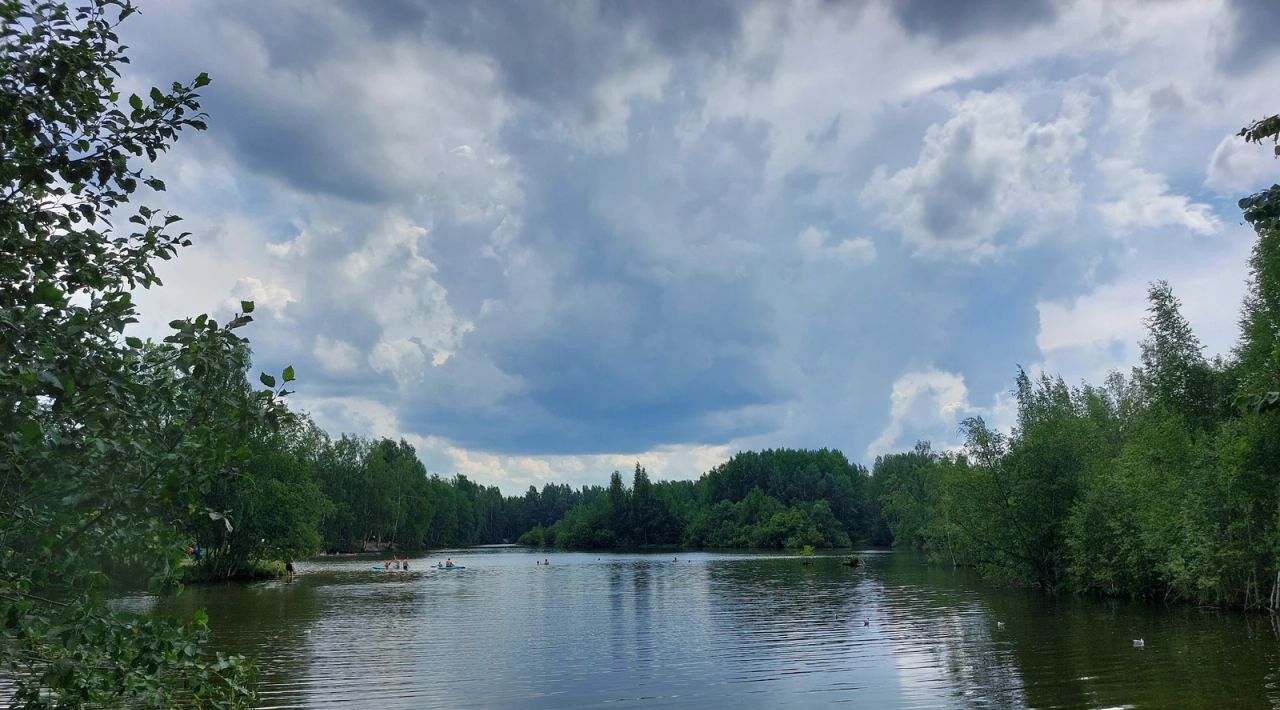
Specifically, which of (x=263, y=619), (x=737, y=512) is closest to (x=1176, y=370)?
(x=263, y=619)

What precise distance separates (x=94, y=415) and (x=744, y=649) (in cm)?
2668

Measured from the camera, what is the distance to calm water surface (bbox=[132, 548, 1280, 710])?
21.2 meters

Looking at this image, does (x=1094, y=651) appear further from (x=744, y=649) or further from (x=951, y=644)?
(x=744, y=649)

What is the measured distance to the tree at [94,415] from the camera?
6.06 m

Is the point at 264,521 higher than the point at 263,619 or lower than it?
higher

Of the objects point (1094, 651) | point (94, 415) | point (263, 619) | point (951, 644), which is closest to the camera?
point (94, 415)

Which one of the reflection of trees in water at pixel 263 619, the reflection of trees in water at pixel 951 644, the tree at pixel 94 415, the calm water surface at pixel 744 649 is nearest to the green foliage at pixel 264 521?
the reflection of trees in water at pixel 263 619

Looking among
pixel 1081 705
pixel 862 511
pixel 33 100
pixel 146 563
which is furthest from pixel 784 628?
pixel 862 511

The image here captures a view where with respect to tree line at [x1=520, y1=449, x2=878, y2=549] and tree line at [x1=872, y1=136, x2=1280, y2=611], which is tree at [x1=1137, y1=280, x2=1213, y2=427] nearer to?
tree line at [x1=872, y1=136, x2=1280, y2=611]

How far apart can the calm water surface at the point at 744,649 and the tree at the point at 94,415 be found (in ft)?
51.1

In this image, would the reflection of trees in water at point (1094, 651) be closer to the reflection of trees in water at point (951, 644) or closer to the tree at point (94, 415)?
the reflection of trees in water at point (951, 644)

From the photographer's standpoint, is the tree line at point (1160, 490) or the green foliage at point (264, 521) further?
the green foliage at point (264, 521)

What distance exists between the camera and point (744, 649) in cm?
2933

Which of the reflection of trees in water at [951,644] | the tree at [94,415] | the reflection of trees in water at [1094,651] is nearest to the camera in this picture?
the tree at [94,415]
